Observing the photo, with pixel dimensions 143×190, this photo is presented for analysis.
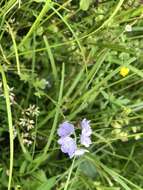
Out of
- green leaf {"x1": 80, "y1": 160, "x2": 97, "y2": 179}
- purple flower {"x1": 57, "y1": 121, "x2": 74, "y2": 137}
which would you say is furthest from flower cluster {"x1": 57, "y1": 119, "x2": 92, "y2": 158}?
green leaf {"x1": 80, "y1": 160, "x2": 97, "y2": 179}

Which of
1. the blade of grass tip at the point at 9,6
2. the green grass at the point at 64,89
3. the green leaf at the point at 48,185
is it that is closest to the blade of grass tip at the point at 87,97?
the green grass at the point at 64,89

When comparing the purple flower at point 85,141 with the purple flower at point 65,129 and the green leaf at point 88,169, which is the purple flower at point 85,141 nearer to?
the purple flower at point 65,129

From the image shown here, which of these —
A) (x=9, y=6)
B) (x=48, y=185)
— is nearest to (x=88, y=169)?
(x=48, y=185)

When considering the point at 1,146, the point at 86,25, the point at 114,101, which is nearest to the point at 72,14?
the point at 86,25

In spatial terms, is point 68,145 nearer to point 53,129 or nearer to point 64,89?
point 53,129

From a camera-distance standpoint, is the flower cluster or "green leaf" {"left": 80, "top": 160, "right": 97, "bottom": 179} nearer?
the flower cluster

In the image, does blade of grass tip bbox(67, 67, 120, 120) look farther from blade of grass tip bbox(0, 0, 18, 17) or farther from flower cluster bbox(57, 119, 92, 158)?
blade of grass tip bbox(0, 0, 18, 17)

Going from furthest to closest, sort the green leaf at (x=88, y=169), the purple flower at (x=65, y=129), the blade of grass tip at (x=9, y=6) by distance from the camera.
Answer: the green leaf at (x=88, y=169)
the purple flower at (x=65, y=129)
the blade of grass tip at (x=9, y=6)
